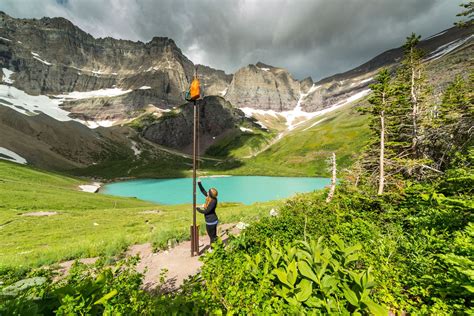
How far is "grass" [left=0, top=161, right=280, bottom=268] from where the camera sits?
43.4 ft

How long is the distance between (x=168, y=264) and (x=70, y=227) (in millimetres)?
20867

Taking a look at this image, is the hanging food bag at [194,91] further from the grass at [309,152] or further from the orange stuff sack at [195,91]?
the grass at [309,152]

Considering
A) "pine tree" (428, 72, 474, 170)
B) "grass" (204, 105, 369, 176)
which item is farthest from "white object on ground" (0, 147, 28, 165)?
"pine tree" (428, 72, 474, 170)

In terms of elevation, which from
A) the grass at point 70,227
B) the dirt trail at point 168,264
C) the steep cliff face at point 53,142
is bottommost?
the grass at point 70,227

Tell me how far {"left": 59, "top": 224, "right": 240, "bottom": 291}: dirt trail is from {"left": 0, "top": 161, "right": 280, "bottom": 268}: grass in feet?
2.78

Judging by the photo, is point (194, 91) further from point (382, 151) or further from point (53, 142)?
point (53, 142)

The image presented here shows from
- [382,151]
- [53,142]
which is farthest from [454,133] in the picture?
[53,142]

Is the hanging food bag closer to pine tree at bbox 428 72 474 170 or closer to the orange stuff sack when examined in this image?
the orange stuff sack

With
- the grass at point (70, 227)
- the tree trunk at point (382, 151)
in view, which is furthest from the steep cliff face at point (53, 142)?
the tree trunk at point (382, 151)

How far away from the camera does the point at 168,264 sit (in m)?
10.1

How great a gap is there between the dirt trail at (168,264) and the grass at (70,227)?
848 mm

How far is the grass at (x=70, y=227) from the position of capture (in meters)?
13.2

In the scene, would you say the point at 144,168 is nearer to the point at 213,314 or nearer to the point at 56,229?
the point at 56,229

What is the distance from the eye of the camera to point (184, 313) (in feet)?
12.7
